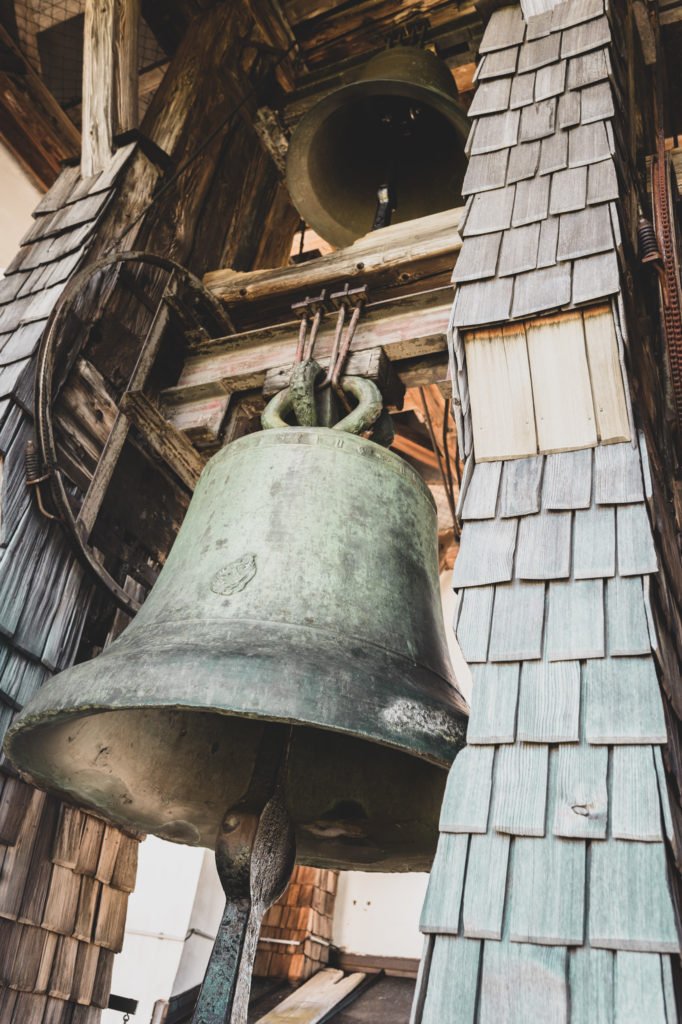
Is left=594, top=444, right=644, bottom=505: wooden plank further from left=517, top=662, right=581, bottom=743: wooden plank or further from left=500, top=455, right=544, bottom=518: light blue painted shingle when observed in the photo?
left=517, top=662, right=581, bottom=743: wooden plank

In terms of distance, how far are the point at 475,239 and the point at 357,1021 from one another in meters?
4.07

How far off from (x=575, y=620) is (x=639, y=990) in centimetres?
58

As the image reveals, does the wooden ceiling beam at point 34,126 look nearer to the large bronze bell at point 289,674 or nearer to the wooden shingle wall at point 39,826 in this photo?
the wooden shingle wall at point 39,826

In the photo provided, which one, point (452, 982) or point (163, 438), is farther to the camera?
point (163, 438)

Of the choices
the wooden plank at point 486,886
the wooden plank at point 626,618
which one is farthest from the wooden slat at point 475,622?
the wooden plank at point 486,886

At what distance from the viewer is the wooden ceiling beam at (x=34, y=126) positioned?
518 centimetres

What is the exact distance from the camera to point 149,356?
125 inches

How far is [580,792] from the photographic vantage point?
1.31 m

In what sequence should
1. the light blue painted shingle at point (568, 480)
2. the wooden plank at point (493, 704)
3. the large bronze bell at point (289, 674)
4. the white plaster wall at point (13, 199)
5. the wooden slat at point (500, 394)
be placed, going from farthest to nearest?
1. the white plaster wall at point (13, 199)
2. the wooden slat at point (500, 394)
3. the light blue painted shingle at point (568, 480)
4. the large bronze bell at point (289, 674)
5. the wooden plank at point (493, 704)

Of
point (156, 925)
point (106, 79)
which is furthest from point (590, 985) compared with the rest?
point (156, 925)

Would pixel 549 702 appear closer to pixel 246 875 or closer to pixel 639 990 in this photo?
pixel 639 990

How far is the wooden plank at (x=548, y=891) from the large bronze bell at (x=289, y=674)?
0.29m

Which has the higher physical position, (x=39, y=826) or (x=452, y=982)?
(x=39, y=826)

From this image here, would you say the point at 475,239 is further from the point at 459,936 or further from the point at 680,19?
the point at 680,19
